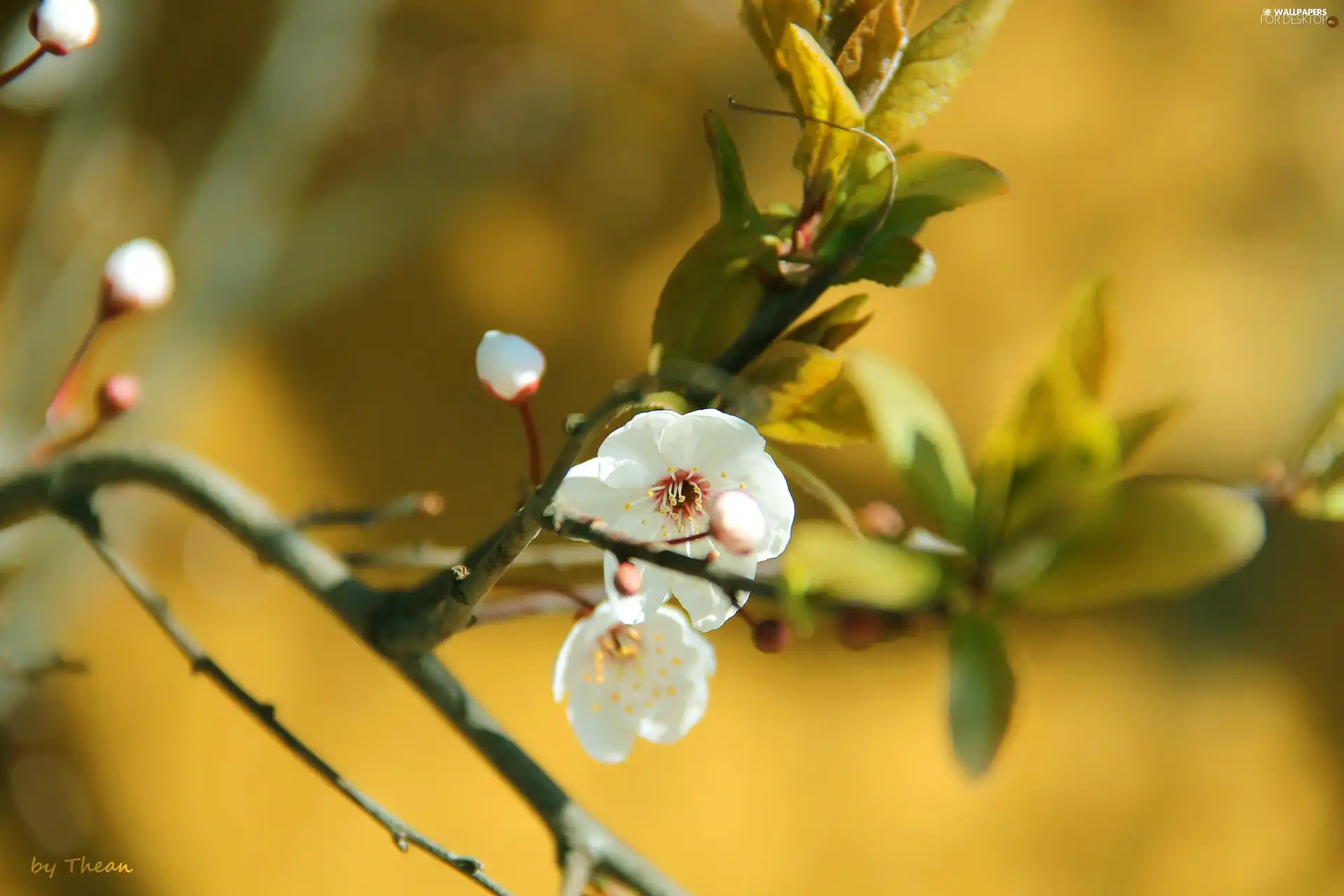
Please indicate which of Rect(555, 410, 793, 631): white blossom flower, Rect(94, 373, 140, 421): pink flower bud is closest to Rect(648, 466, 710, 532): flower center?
Rect(555, 410, 793, 631): white blossom flower

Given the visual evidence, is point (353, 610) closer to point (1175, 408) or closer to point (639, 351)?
point (1175, 408)

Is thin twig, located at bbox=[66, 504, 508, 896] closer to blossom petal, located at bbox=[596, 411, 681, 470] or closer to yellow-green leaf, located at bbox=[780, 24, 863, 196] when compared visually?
blossom petal, located at bbox=[596, 411, 681, 470]

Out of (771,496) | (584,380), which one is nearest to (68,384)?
(771,496)

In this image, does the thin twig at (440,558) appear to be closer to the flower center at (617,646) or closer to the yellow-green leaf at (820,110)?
the flower center at (617,646)

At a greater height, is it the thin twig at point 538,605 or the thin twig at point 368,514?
the thin twig at point 368,514

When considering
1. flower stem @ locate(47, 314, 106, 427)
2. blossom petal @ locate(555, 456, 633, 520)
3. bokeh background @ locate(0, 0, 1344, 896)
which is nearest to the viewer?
blossom petal @ locate(555, 456, 633, 520)

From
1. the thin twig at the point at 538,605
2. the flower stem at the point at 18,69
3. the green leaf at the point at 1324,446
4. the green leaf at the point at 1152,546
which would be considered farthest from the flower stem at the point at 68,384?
the green leaf at the point at 1324,446

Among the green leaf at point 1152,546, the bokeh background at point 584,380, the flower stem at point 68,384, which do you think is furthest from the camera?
the bokeh background at point 584,380
